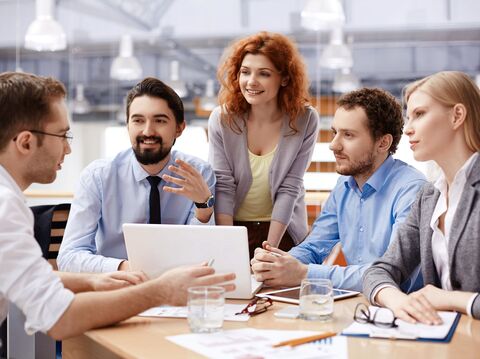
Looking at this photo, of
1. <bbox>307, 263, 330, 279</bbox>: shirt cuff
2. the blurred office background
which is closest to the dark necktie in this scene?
<bbox>307, 263, 330, 279</bbox>: shirt cuff

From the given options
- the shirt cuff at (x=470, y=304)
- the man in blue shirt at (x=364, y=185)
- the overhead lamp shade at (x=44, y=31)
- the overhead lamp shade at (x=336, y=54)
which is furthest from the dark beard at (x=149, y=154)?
the overhead lamp shade at (x=336, y=54)

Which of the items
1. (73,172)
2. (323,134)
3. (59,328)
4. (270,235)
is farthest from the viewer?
(73,172)

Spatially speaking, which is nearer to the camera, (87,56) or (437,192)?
(437,192)

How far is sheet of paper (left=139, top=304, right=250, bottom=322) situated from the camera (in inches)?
69.4

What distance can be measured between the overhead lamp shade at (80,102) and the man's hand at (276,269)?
18.7 ft

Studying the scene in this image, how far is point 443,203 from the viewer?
6.61ft

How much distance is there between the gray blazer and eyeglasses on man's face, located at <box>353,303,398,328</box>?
0.18m

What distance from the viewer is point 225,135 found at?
3.03 m

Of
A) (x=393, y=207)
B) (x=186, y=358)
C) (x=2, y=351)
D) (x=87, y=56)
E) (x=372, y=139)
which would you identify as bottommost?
(x=2, y=351)

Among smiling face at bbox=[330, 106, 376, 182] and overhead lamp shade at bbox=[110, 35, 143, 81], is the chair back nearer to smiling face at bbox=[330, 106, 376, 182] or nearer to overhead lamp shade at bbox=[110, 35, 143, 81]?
smiling face at bbox=[330, 106, 376, 182]

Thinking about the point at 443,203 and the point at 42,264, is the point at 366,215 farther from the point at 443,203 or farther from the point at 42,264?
the point at 42,264

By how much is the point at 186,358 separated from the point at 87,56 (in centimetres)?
658

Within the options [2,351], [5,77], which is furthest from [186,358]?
[2,351]

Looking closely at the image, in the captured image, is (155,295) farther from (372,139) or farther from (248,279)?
(372,139)
